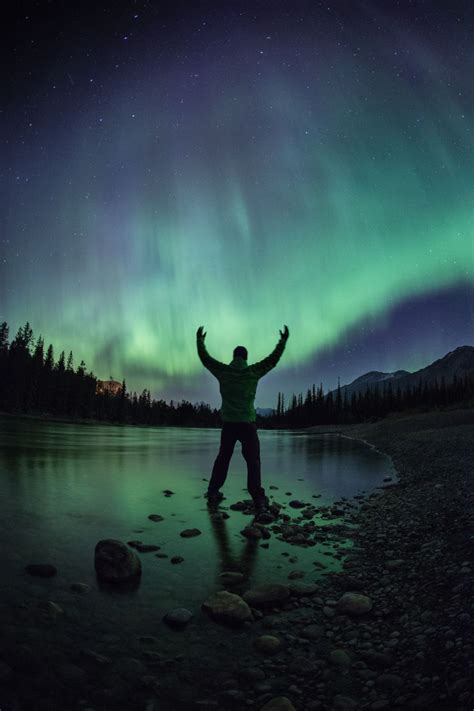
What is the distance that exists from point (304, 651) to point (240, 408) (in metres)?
6.35

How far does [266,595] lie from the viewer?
15.0ft

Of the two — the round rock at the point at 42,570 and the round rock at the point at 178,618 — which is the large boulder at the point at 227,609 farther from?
the round rock at the point at 42,570

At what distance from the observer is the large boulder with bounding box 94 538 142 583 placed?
4988 millimetres

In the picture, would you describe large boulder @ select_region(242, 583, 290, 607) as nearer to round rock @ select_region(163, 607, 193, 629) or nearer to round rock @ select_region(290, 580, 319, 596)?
round rock @ select_region(290, 580, 319, 596)

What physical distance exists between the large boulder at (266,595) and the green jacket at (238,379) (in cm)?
511

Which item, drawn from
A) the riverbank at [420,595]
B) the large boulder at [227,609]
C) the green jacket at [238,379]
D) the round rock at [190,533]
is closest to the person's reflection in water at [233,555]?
the round rock at [190,533]

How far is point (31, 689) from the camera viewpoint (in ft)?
8.98

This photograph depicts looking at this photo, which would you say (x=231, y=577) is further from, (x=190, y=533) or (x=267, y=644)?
(x=190, y=533)

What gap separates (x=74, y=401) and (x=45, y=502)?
5044 inches

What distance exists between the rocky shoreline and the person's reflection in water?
0.18m

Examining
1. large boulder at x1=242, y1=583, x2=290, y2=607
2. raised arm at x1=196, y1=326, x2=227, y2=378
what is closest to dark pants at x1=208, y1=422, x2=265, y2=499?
raised arm at x1=196, y1=326, x2=227, y2=378

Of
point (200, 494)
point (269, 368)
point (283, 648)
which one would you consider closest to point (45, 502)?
point (200, 494)

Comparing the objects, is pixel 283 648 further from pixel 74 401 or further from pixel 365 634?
pixel 74 401

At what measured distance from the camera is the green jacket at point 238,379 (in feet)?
32.1
